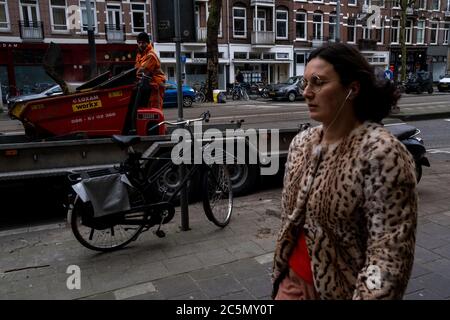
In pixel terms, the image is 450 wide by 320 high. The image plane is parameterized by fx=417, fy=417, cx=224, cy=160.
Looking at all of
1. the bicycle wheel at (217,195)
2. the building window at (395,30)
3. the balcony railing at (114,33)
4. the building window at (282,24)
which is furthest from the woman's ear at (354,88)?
the building window at (395,30)

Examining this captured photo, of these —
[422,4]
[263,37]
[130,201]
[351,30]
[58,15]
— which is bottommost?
[130,201]

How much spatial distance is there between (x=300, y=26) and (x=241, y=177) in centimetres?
3502

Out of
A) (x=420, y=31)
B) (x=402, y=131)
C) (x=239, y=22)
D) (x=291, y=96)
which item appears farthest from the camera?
(x=420, y=31)

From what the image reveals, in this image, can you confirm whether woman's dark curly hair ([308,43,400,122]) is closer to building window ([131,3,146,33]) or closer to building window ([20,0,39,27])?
building window ([20,0,39,27])

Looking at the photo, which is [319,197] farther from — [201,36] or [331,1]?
[331,1]

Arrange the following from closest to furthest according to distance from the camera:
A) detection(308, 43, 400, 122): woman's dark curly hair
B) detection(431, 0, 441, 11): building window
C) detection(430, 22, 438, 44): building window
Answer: detection(308, 43, 400, 122): woman's dark curly hair → detection(431, 0, 441, 11): building window → detection(430, 22, 438, 44): building window

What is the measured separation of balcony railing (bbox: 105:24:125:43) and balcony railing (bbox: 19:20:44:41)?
4.33 meters

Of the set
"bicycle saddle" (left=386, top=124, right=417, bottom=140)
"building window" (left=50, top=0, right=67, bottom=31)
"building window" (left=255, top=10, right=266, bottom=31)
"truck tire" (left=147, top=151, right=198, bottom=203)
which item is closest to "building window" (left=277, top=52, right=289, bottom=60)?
"building window" (left=255, top=10, right=266, bottom=31)

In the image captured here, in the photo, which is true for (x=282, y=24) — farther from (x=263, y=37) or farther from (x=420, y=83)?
(x=420, y=83)

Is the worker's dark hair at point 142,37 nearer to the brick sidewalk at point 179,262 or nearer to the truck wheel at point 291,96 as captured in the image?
the brick sidewalk at point 179,262

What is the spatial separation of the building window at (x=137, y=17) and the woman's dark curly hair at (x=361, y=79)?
31.4 meters

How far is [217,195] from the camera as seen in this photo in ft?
15.6

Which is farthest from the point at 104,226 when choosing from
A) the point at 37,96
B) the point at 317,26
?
the point at 317,26

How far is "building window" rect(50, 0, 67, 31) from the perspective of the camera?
94.0ft
